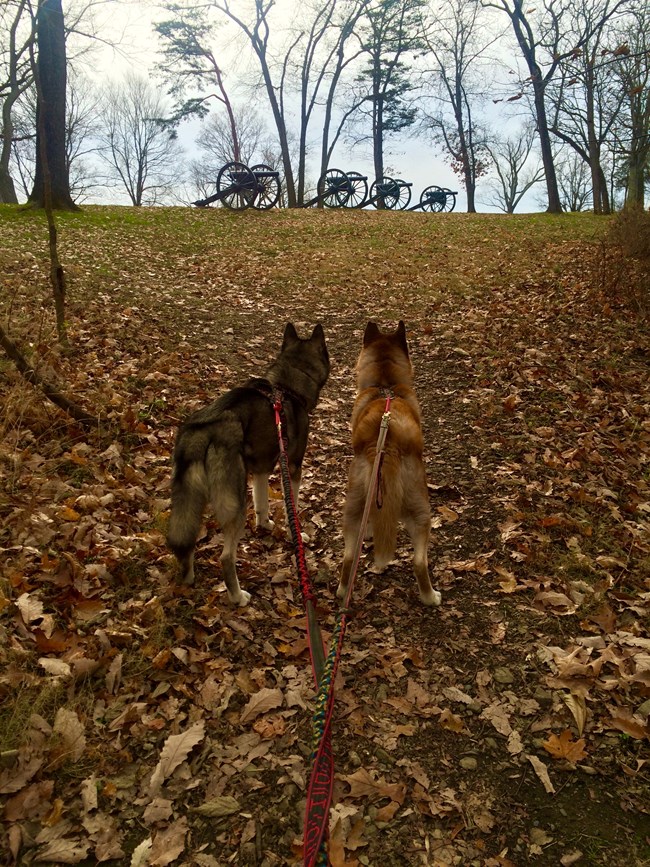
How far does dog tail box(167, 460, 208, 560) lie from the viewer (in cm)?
329

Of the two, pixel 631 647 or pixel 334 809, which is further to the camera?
pixel 631 647

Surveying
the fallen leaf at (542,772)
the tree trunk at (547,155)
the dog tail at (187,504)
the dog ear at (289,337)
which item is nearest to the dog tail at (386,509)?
the dog tail at (187,504)

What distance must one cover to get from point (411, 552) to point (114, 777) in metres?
2.73

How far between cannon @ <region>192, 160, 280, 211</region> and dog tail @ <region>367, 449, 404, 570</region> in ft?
66.4

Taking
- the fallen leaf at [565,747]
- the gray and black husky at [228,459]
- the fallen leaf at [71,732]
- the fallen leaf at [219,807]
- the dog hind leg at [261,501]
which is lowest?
the fallen leaf at [219,807]

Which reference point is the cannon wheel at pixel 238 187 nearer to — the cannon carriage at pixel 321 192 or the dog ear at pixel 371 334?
the cannon carriage at pixel 321 192

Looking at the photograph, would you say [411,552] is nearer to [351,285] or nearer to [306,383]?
[306,383]

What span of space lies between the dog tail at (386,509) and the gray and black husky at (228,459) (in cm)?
94

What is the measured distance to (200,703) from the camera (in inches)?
117

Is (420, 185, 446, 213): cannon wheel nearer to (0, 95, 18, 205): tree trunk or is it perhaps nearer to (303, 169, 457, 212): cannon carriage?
(303, 169, 457, 212): cannon carriage

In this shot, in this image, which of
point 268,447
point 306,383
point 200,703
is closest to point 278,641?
point 200,703

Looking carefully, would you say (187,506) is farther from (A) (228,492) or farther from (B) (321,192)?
(B) (321,192)

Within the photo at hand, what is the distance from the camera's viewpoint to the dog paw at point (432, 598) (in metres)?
3.75

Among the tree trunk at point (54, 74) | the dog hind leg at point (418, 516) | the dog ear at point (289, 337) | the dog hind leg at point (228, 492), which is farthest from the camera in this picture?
the tree trunk at point (54, 74)
